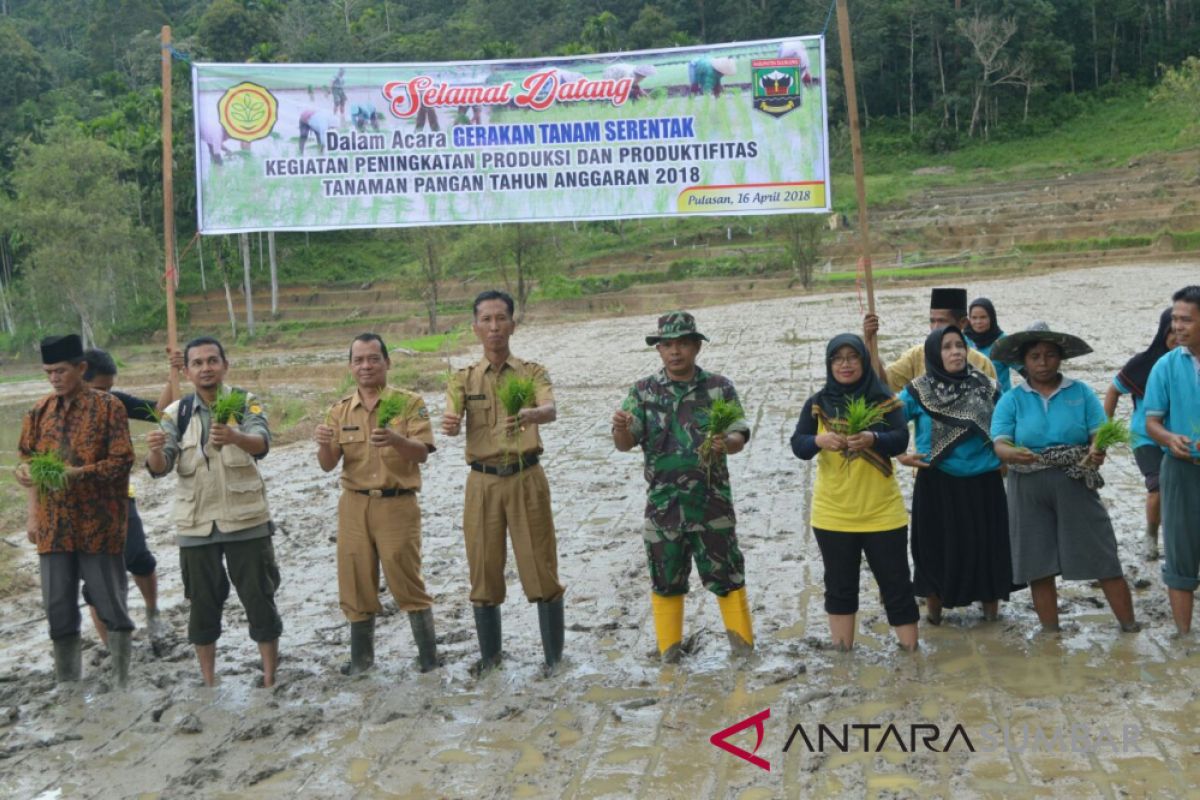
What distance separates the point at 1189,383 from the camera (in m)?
5.36

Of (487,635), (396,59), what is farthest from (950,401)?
(396,59)

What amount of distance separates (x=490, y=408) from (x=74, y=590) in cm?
224

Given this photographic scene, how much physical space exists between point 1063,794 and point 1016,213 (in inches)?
1663

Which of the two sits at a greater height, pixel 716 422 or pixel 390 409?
pixel 390 409

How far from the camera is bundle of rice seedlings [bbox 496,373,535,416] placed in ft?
17.4

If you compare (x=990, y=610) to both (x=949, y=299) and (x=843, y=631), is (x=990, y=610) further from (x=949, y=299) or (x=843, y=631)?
(x=949, y=299)

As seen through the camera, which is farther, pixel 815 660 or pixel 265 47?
pixel 265 47

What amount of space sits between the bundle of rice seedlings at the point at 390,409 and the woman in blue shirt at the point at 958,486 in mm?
2513

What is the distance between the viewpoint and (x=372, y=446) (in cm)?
546

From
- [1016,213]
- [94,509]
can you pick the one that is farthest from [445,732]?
[1016,213]

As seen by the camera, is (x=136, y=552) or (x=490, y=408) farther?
(x=136, y=552)

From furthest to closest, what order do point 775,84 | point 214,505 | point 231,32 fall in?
1. point 231,32
2. point 775,84
3. point 214,505

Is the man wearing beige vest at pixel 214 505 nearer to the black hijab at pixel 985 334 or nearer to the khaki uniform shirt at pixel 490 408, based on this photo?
the khaki uniform shirt at pixel 490 408

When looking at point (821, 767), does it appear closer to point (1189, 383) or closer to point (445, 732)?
point (445, 732)
